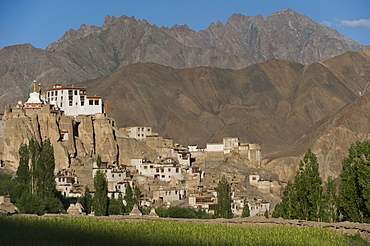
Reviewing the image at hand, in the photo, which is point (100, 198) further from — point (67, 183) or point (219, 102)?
point (219, 102)

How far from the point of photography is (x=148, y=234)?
1334 inches

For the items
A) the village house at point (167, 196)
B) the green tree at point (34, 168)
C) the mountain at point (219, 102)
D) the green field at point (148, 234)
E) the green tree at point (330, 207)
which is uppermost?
the mountain at point (219, 102)

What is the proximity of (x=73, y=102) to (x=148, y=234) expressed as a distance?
62.9 meters

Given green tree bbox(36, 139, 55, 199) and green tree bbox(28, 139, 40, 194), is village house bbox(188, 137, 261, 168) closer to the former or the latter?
green tree bbox(28, 139, 40, 194)

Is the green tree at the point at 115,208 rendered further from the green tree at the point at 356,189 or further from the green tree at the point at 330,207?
the green tree at the point at 356,189

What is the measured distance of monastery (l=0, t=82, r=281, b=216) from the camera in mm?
81625

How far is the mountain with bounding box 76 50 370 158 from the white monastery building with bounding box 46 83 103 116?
Result: 4332 cm

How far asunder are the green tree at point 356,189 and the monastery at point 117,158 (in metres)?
32.9

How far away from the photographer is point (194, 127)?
15688 centimetres

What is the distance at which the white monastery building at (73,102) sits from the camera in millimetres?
94750

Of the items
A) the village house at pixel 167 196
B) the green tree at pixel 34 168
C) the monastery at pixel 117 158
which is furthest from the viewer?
the monastery at pixel 117 158

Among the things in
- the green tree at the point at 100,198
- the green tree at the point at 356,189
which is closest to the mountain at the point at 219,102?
the green tree at the point at 100,198

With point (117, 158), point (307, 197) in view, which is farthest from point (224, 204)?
point (117, 158)

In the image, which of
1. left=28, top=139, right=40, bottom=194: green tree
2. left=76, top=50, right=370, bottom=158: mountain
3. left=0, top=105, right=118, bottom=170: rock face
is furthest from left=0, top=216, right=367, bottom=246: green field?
left=76, top=50, right=370, bottom=158: mountain
